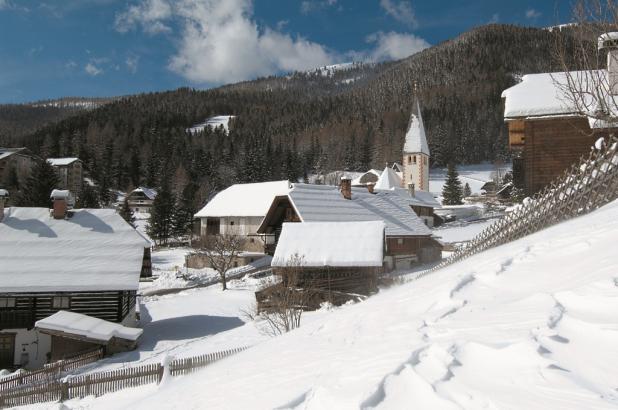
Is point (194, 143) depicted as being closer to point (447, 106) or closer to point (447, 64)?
point (447, 106)

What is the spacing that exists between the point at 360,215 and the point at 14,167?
A: 64.4 m

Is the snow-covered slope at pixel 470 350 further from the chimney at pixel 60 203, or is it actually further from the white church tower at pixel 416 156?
the white church tower at pixel 416 156

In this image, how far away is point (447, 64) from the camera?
650ft

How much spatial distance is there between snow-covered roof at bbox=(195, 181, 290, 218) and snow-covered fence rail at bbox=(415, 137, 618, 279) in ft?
121

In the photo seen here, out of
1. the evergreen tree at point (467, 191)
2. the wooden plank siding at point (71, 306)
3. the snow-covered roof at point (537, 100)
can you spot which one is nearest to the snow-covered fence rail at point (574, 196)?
the snow-covered roof at point (537, 100)

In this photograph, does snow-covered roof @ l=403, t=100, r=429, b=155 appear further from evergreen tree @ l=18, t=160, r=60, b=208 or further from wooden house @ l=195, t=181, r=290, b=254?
evergreen tree @ l=18, t=160, r=60, b=208

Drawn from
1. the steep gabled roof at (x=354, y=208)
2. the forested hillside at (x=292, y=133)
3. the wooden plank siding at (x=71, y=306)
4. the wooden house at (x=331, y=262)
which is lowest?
the wooden plank siding at (x=71, y=306)

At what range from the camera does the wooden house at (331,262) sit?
2483 cm

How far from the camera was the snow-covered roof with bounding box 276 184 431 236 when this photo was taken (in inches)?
1373

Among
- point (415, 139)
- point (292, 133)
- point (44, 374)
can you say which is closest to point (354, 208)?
point (44, 374)

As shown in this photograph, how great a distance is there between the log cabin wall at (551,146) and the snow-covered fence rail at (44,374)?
1847 cm

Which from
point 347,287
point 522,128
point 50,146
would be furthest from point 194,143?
point 522,128

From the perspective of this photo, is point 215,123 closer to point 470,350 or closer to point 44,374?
point 44,374

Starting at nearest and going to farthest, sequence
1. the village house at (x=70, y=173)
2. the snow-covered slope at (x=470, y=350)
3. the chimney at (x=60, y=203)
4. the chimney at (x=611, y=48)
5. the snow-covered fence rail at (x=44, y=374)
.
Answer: the snow-covered slope at (x=470, y=350) < the chimney at (x=611, y=48) < the snow-covered fence rail at (x=44, y=374) < the chimney at (x=60, y=203) < the village house at (x=70, y=173)
